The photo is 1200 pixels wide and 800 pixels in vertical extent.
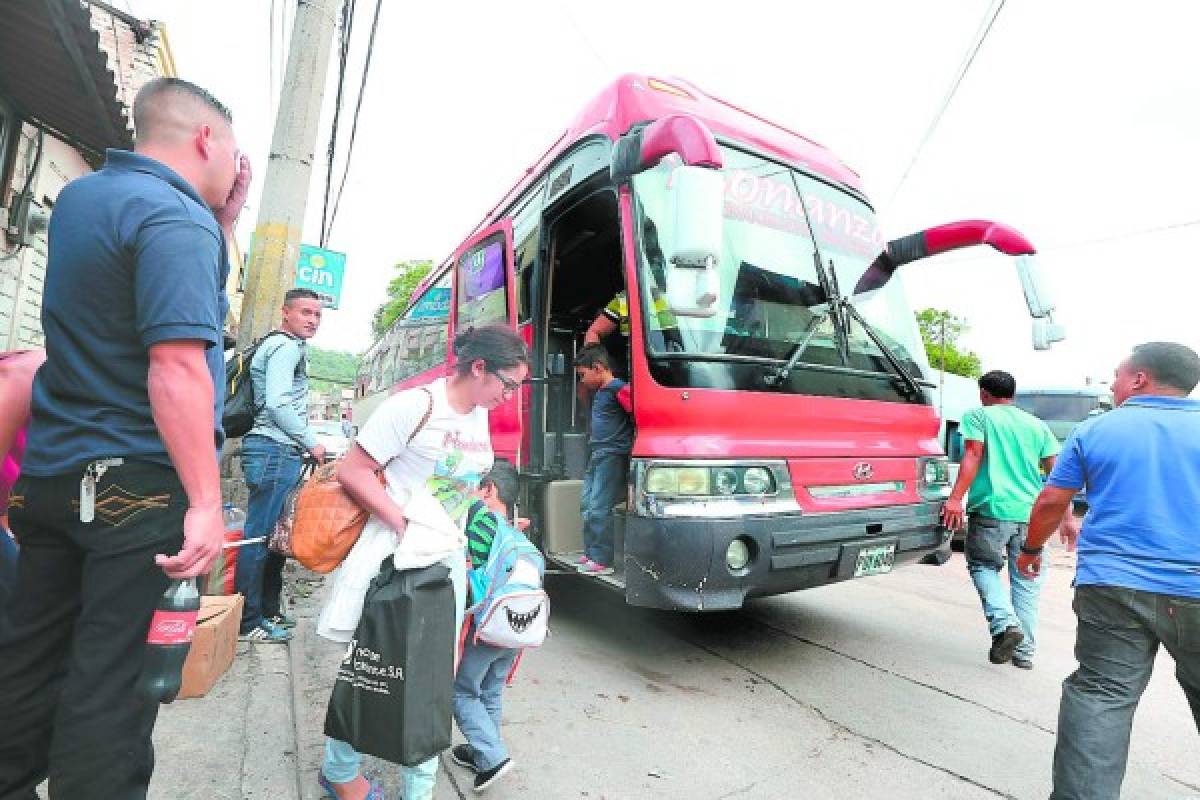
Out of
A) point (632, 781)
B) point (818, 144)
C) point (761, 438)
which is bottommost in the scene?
point (632, 781)

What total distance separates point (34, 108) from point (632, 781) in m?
7.05

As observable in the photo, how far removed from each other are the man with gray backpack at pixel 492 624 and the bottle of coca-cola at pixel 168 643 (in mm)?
926

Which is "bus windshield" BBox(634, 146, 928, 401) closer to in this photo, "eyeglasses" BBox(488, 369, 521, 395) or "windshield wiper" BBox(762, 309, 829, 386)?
"windshield wiper" BBox(762, 309, 829, 386)

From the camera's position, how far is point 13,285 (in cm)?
623

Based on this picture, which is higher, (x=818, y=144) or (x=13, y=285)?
(x=818, y=144)

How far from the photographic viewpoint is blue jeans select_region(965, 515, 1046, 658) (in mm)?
3955

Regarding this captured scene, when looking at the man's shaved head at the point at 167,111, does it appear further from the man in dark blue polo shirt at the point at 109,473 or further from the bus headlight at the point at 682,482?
the bus headlight at the point at 682,482

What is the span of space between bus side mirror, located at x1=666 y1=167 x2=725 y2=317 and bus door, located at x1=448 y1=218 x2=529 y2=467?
5.22ft

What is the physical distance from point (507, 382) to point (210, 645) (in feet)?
6.22

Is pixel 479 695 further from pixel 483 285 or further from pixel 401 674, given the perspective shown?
pixel 483 285

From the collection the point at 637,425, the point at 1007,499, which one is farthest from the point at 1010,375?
the point at 637,425

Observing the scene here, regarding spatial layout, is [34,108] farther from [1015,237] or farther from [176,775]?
[1015,237]

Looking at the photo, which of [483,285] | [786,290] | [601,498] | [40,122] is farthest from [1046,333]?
[40,122]

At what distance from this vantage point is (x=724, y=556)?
301 centimetres
